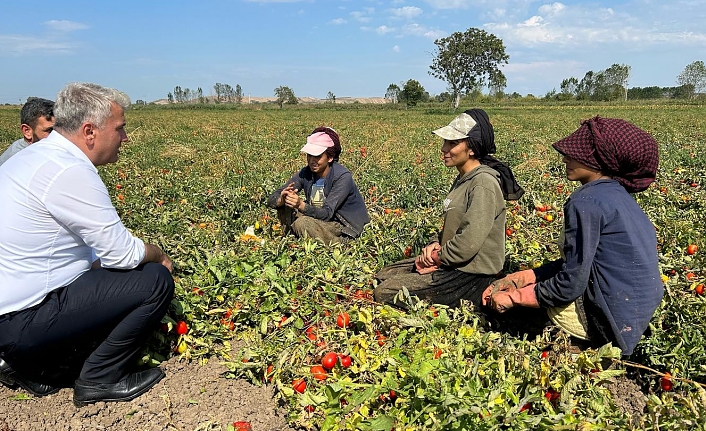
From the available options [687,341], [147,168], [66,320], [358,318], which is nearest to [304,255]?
[358,318]

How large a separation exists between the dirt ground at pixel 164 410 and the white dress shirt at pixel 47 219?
689 millimetres

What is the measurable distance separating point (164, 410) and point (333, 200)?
A: 8.60 ft

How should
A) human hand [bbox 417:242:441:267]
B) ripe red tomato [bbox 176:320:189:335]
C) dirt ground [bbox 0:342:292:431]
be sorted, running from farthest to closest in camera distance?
human hand [bbox 417:242:441:267] < ripe red tomato [bbox 176:320:189:335] < dirt ground [bbox 0:342:292:431]

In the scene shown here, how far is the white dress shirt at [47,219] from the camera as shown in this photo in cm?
247

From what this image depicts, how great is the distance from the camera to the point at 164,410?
109 inches

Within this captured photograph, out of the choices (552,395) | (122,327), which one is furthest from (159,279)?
(552,395)

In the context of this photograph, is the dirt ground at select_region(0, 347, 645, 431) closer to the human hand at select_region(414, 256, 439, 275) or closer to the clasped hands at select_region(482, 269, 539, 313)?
the clasped hands at select_region(482, 269, 539, 313)

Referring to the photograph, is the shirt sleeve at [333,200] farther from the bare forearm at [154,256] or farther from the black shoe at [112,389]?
the black shoe at [112,389]

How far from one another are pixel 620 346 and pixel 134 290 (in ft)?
8.89

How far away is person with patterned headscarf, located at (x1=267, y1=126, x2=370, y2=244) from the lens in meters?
4.84

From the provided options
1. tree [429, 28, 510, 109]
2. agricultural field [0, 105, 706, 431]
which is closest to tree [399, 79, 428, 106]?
tree [429, 28, 510, 109]

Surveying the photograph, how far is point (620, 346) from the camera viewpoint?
2.75 meters

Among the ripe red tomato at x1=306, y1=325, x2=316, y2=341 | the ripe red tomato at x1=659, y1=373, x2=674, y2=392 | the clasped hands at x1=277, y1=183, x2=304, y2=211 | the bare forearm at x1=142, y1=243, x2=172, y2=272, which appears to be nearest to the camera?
the ripe red tomato at x1=659, y1=373, x2=674, y2=392

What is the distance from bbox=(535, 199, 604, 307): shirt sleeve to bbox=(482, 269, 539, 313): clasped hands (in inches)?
4.9
